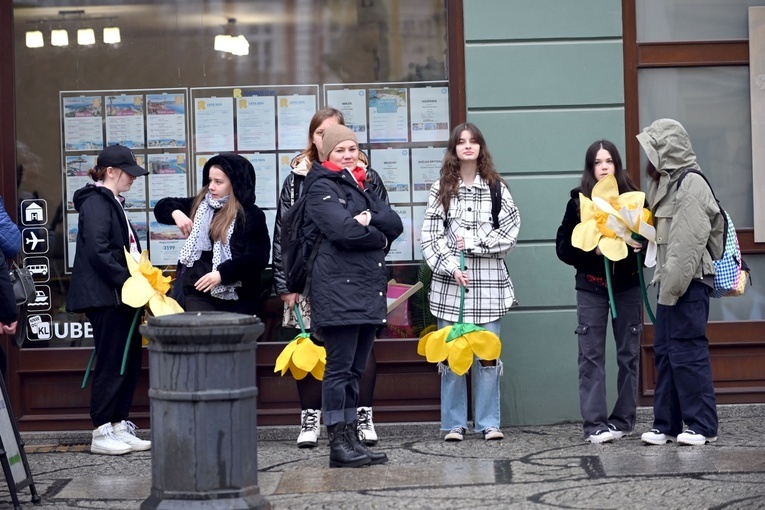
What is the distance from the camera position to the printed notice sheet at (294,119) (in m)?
8.87

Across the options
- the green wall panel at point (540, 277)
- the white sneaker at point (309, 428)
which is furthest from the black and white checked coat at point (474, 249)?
the white sneaker at point (309, 428)

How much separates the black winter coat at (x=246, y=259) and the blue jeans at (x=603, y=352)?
2138mm

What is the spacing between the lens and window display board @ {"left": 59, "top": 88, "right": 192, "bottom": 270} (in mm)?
8828

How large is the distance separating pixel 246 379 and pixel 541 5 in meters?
4.22

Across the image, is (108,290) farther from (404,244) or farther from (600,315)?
(600,315)

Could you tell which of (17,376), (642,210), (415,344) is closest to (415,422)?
(415,344)

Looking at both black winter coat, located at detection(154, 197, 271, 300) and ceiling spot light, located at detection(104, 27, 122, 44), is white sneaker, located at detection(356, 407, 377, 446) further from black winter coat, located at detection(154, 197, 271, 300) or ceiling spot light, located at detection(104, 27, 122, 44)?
ceiling spot light, located at detection(104, 27, 122, 44)

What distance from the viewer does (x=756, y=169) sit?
8.90 meters

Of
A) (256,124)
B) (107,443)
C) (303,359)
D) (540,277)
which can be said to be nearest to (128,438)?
(107,443)

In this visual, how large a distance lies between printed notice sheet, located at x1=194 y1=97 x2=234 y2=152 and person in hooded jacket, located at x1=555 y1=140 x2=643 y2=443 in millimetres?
2582

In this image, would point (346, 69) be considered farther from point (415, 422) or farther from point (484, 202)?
point (415, 422)

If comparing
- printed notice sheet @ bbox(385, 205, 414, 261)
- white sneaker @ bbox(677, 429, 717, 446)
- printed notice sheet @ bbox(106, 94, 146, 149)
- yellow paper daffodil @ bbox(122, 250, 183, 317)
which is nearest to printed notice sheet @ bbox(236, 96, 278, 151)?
printed notice sheet @ bbox(106, 94, 146, 149)

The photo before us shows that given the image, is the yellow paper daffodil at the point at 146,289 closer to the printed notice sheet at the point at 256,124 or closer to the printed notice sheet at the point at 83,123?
the printed notice sheet at the point at 83,123

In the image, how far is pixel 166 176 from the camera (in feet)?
29.1
